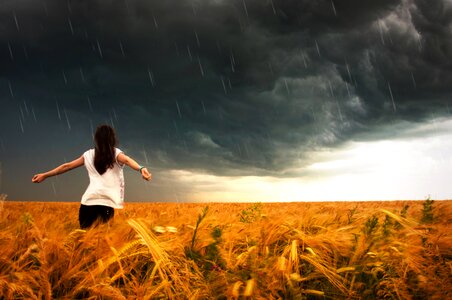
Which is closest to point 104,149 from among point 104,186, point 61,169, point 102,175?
point 102,175

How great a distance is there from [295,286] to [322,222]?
161 cm

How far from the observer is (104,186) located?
18.9ft

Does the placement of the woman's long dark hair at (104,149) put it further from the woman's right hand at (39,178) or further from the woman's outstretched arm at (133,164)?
the woman's right hand at (39,178)

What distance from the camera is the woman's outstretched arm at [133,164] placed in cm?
520

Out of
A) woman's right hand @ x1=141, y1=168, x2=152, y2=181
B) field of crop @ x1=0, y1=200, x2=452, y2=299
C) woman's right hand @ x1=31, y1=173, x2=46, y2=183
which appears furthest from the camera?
woman's right hand @ x1=31, y1=173, x2=46, y2=183

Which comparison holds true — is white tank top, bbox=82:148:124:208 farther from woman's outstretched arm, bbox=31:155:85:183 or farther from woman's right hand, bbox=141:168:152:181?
woman's right hand, bbox=141:168:152:181

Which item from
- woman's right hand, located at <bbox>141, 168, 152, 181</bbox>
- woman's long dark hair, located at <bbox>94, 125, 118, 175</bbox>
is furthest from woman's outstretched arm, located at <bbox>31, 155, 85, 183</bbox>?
woman's right hand, located at <bbox>141, 168, 152, 181</bbox>

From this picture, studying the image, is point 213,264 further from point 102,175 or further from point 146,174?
point 102,175

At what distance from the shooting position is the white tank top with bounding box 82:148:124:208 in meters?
5.72

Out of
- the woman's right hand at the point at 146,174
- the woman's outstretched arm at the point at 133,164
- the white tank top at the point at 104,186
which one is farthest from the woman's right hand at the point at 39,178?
the woman's right hand at the point at 146,174

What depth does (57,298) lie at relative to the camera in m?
2.23

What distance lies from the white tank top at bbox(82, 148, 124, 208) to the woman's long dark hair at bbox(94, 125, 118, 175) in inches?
3.5

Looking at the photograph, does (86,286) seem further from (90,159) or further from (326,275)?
(90,159)

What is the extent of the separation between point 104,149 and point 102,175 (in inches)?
17.3
